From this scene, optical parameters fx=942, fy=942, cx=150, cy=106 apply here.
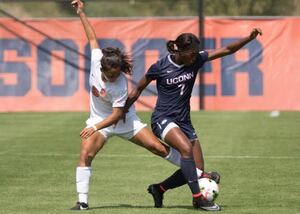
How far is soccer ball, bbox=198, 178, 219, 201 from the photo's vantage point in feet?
32.4

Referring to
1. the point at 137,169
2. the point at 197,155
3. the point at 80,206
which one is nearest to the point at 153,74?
the point at 197,155

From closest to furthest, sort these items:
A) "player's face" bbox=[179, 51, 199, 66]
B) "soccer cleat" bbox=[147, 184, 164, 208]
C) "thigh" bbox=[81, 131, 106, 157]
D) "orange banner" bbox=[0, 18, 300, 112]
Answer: "player's face" bbox=[179, 51, 199, 66], "thigh" bbox=[81, 131, 106, 157], "soccer cleat" bbox=[147, 184, 164, 208], "orange banner" bbox=[0, 18, 300, 112]

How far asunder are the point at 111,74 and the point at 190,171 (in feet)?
4.27

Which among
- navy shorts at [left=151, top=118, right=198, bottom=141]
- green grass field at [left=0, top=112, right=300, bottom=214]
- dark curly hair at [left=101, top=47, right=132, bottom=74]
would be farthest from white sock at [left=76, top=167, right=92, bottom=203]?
dark curly hair at [left=101, top=47, right=132, bottom=74]

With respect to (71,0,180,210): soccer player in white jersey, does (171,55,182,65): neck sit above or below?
above

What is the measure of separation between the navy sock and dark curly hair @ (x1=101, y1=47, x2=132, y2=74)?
1.14m

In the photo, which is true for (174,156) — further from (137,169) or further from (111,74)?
(137,169)

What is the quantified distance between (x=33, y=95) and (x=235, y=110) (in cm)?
577

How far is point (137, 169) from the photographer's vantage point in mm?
13914

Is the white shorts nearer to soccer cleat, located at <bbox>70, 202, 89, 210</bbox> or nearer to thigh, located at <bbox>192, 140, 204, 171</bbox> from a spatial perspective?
thigh, located at <bbox>192, 140, 204, 171</bbox>

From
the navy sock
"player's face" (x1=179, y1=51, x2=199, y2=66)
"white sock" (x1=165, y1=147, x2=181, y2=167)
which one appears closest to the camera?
the navy sock

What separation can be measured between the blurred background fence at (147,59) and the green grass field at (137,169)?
13.2ft

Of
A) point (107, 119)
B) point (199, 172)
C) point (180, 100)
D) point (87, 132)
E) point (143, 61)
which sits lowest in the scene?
point (199, 172)

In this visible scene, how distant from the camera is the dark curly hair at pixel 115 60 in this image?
32.1 ft
